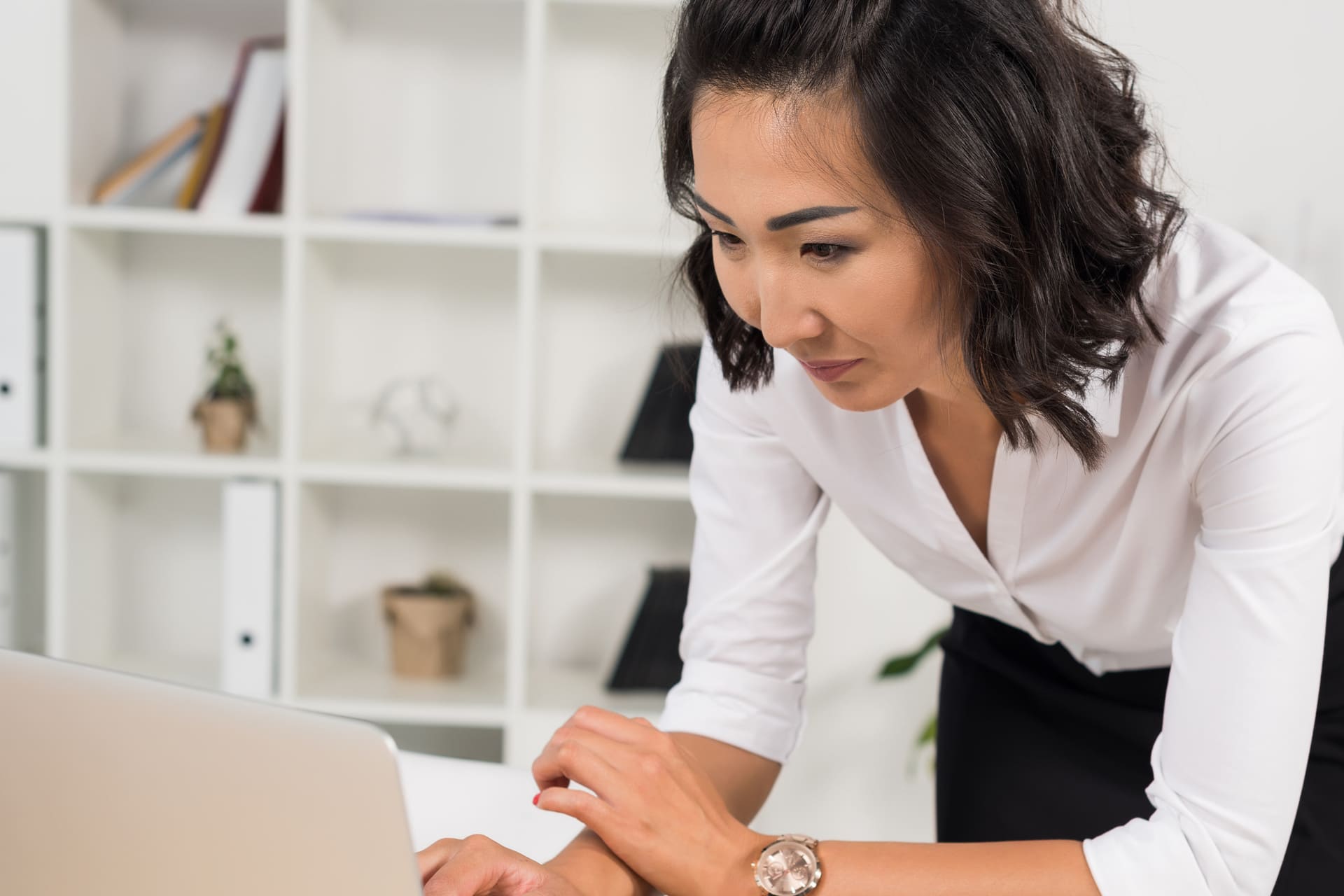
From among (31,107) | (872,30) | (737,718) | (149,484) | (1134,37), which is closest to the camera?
(872,30)

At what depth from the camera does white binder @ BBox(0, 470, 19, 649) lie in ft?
6.69

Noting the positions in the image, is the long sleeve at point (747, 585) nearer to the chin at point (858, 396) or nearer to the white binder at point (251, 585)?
the chin at point (858, 396)

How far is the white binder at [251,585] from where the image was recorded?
2.01 meters

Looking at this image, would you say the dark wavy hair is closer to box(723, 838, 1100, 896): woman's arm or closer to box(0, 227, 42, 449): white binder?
box(723, 838, 1100, 896): woman's arm

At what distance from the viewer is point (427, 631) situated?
7.03 ft

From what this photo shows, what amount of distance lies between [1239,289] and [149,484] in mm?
2030

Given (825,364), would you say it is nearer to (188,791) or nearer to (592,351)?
(188,791)

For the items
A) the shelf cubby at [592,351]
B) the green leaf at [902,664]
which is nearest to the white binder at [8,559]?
the shelf cubby at [592,351]

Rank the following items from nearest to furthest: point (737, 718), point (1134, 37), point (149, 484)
A: point (737, 718) < point (1134, 37) < point (149, 484)

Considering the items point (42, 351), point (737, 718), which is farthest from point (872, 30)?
point (42, 351)

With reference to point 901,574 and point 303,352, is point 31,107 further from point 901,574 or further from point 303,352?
point 901,574

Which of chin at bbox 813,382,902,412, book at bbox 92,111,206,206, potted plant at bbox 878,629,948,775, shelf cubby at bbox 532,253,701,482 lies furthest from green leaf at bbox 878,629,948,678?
book at bbox 92,111,206,206

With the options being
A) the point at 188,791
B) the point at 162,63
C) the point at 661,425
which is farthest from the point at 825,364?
the point at 162,63

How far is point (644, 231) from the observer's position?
83.5 inches
